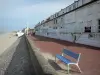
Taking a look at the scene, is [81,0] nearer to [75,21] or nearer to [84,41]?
[75,21]

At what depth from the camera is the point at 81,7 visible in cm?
2612

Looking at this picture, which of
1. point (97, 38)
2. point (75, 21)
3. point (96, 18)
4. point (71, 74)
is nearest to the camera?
point (71, 74)

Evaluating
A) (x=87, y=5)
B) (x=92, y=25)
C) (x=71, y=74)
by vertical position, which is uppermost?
(x=87, y=5)

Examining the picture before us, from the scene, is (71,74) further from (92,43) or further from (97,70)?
(92,43)

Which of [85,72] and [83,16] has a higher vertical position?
[83,16]

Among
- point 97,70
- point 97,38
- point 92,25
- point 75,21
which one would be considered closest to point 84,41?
point 92,25

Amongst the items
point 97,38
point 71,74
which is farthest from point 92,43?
point 71,74

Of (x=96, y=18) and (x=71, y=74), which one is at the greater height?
(x=96, y=18)

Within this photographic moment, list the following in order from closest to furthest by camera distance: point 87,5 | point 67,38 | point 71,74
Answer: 1. point 71,74
2. point 87,5
3. point 67,38

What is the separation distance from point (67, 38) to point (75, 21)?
3.14 metres

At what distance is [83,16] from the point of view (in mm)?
25328

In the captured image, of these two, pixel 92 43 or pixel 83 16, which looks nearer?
pixel 92 43

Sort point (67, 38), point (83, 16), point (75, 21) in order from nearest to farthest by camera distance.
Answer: point (83, 16)
point (75, 21)
point (67, 38)

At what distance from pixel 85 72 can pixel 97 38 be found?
1068 centimetres
